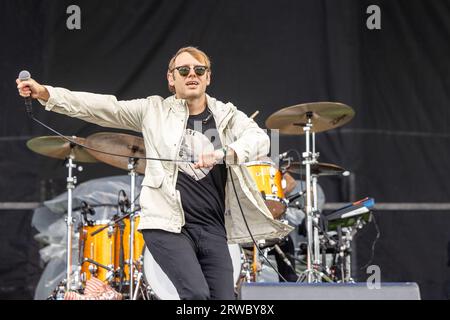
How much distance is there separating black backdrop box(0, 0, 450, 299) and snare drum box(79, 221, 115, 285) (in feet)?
3.24

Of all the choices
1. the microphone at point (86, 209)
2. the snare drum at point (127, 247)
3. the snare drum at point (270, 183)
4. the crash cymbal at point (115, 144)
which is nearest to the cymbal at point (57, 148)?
the crash cymbal at point (115, 144)

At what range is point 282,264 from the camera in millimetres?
7480

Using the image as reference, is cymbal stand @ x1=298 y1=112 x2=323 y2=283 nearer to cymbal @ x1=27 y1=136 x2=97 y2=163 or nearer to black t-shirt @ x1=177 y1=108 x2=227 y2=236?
cymbal @ x1=27 y1=136 x2=97 y2=163

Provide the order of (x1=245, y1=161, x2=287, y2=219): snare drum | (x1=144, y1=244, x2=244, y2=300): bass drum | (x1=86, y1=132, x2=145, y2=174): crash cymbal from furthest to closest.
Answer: (x1=86, y1=132, x2=145, y2=174): crash cymbal
(x1=245, y1=161, x2=287, y2=219): snare drum
(x1=144, y1=244, x2=244, y2=300): bass drum

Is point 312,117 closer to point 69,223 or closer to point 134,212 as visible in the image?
point 134,212

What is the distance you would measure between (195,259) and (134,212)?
2.95 metres

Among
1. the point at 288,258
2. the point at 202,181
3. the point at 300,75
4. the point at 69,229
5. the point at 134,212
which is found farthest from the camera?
the point at 300,75

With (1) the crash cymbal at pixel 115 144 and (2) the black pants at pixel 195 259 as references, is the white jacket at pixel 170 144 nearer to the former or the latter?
(2) the black pants at pixel 195 259

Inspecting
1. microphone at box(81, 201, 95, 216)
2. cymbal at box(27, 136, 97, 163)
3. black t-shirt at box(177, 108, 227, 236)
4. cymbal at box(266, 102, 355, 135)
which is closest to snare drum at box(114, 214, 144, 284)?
microphone at box(81, 201, 95, 216)

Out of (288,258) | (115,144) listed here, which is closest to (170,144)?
(115,144)

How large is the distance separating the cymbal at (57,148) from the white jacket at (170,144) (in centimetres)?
291

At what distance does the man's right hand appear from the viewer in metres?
3.82

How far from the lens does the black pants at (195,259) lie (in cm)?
380

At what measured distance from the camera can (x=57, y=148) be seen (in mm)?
7238
